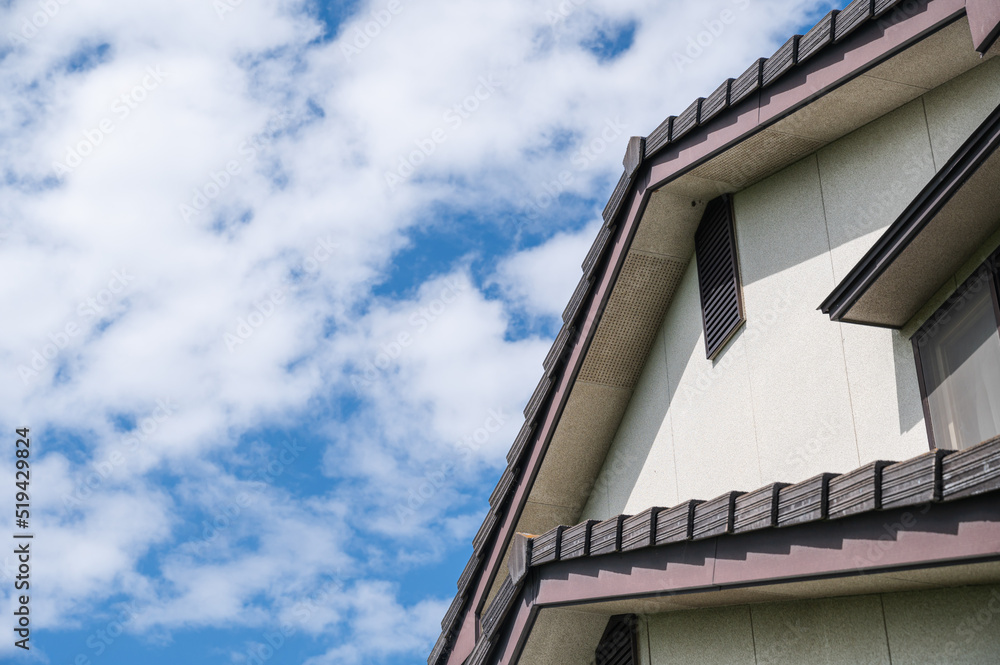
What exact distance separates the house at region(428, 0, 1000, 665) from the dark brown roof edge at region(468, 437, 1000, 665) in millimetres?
14

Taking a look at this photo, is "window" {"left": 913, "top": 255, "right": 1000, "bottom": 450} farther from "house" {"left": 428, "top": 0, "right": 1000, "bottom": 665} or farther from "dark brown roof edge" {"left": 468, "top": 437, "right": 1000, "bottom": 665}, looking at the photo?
"dark brown roof edge" {"left": 468, "top": 437, "right": 1000, "bottom": 665}

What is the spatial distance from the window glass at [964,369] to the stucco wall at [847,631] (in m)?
1.18

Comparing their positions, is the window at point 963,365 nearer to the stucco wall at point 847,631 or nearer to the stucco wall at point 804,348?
the stucco wall at point 804,348

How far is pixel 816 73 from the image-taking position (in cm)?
746

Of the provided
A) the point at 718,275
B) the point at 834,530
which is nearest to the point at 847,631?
the point at 834,530

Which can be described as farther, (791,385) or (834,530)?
(791,385)

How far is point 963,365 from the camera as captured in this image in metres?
6.30

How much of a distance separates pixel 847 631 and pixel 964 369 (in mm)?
1886

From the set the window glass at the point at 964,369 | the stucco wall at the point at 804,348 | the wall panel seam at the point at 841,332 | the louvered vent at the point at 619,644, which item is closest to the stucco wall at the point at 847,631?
the louvered vent at the point at 619,644

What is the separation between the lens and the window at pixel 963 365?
19.7ft

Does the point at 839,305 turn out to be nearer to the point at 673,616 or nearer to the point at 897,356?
the point at 897,356

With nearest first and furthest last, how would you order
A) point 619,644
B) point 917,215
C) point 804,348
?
1. point 917,215
2. point 804,348
3. point 619,644

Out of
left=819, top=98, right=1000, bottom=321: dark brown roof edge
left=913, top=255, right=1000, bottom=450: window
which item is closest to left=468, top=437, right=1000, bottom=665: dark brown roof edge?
left=913, top=255, right=1000, bottom=450: window

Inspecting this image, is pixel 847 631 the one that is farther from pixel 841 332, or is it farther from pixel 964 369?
pixel 841 332
